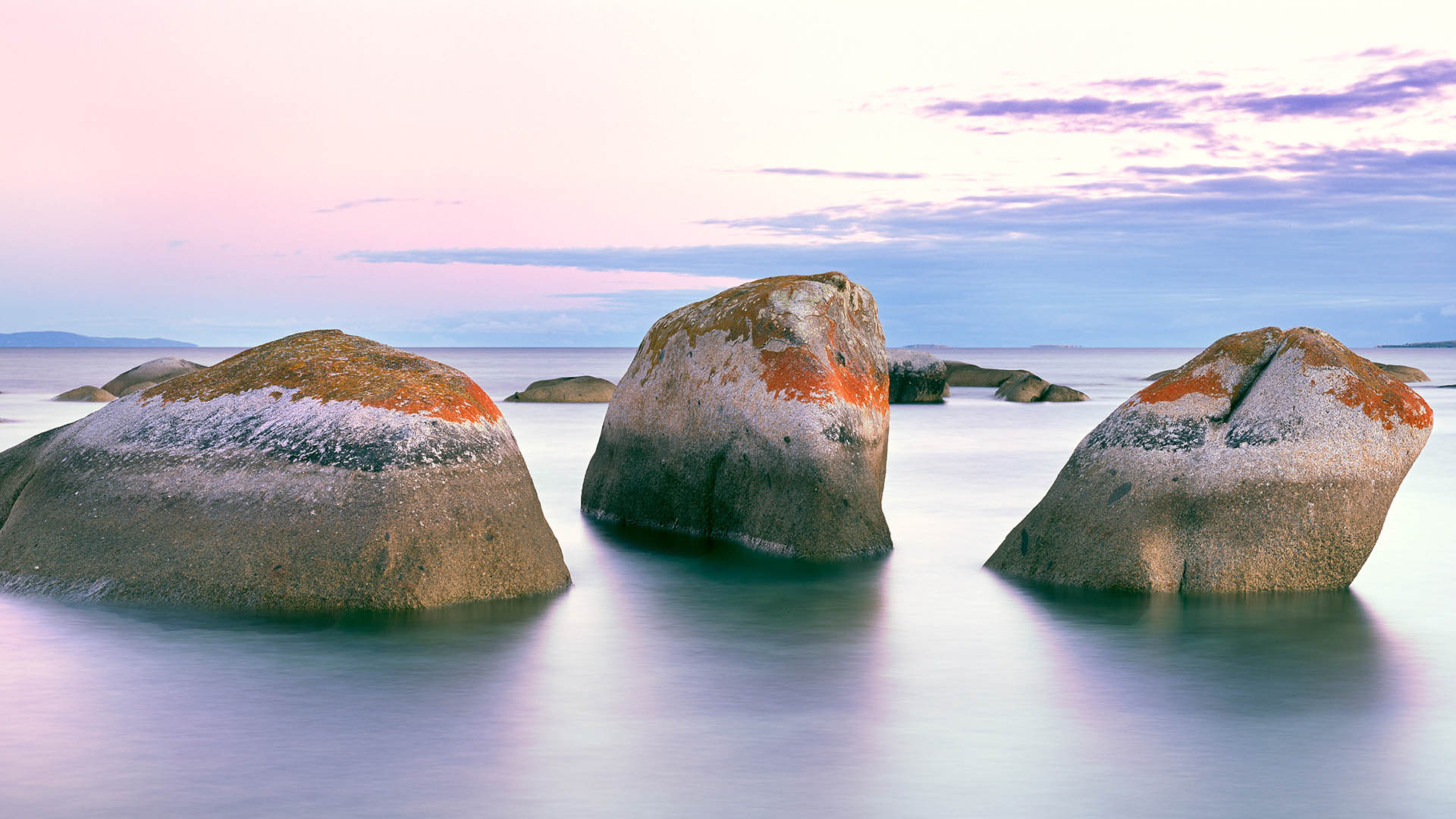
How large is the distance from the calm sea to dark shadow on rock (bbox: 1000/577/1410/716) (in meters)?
0.03

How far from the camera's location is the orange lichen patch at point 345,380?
9594 mm

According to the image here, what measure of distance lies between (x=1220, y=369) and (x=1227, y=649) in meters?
3.26

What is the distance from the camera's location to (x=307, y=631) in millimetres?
8281

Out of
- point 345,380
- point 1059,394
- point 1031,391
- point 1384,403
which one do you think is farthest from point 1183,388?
point 1059,394

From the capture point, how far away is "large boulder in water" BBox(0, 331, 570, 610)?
8.88 m

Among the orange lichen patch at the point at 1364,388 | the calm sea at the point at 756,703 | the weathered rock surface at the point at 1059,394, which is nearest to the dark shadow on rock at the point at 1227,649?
the calm sea at the point at 756,703

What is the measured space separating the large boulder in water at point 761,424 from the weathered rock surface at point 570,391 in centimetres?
2325

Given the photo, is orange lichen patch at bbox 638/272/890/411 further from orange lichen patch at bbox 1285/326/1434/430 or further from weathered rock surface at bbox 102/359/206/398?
weathered rock surface at bbox 102/359/206/398

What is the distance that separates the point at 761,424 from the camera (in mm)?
12039

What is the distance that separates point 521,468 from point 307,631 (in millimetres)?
2139

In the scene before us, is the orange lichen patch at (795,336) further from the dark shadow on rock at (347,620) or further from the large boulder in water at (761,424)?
the dark shadow on rock at (347,620)

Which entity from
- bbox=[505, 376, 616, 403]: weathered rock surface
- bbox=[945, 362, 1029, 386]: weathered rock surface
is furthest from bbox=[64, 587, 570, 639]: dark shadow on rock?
bbox=[945, 362, 1029, 386]: weathered rock surface

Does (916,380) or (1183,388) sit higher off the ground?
(916,380)

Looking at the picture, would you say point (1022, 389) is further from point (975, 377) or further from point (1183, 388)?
point (1183, 388)
